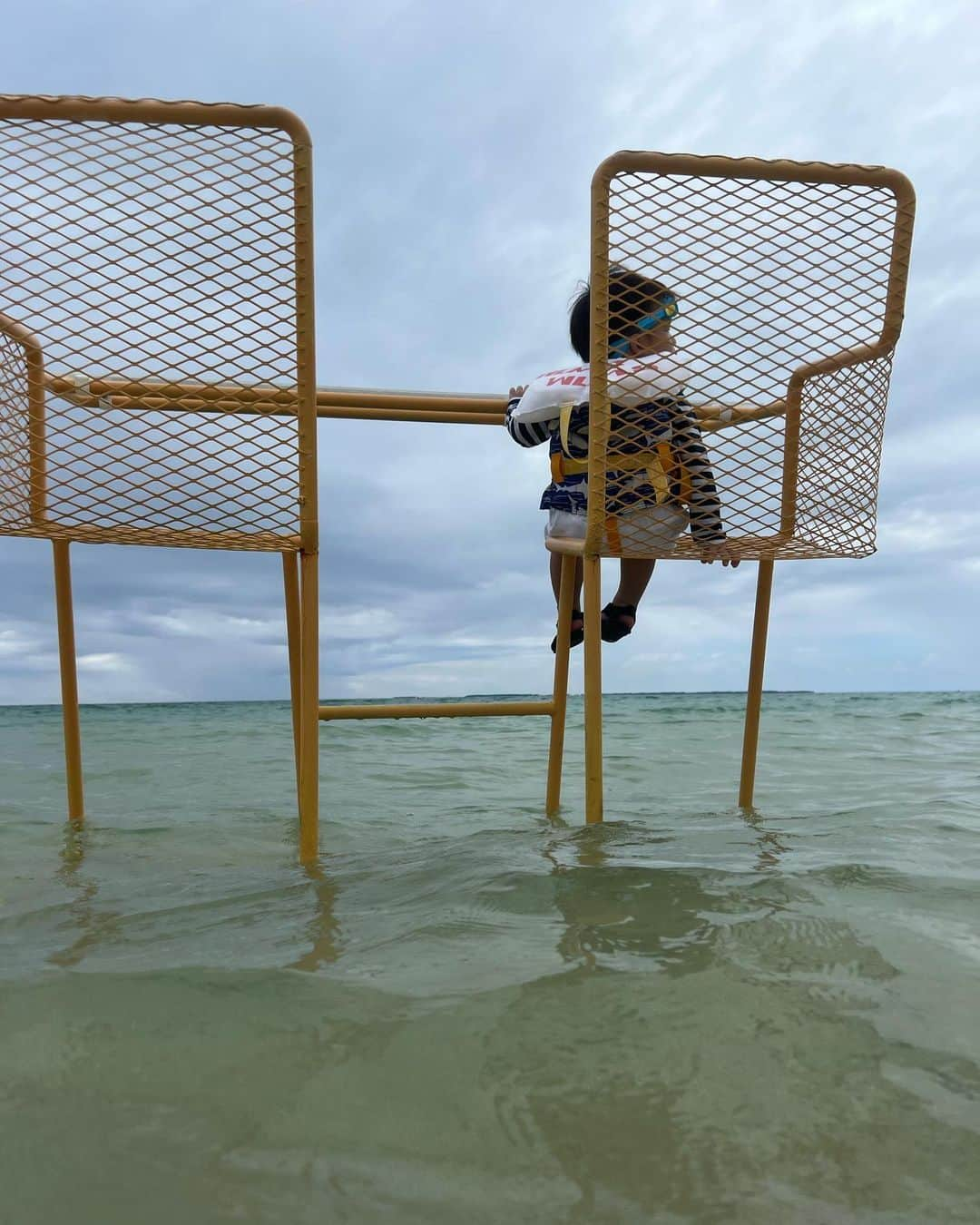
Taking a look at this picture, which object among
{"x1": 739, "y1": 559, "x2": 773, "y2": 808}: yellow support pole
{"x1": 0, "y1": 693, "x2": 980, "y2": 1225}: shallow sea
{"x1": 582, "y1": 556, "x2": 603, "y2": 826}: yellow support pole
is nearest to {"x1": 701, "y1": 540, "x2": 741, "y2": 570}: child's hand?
{"x1": 582, "y1": 556, "x2": 603, "y2": 826}: yellow support pole

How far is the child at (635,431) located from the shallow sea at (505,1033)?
2.17 feet

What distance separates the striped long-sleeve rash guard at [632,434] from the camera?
1.98m

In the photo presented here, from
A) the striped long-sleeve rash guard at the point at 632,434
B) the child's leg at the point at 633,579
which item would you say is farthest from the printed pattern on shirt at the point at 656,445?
the child's leg at the point at 633,579

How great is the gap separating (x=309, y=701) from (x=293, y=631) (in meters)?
0.48

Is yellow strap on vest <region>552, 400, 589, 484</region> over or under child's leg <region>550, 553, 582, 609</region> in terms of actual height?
over

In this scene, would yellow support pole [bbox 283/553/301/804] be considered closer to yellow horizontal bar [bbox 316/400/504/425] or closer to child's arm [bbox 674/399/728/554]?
yellow horizontal bar [bbox 316/400/504/425]

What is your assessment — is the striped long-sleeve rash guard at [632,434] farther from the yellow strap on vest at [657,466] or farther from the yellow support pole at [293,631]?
the yellow support pole at [293,631]

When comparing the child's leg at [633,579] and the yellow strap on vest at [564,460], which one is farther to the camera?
the child's leg at [633,579]

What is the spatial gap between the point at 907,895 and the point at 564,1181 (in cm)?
90

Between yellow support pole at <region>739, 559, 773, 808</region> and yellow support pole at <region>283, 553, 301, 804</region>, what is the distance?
1.13 m

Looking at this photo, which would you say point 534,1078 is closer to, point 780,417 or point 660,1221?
point 660,1221

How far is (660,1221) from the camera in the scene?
24.2 inches

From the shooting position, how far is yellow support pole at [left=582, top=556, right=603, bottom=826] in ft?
6.62

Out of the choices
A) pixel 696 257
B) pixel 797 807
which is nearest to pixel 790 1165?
pixel 696 257
